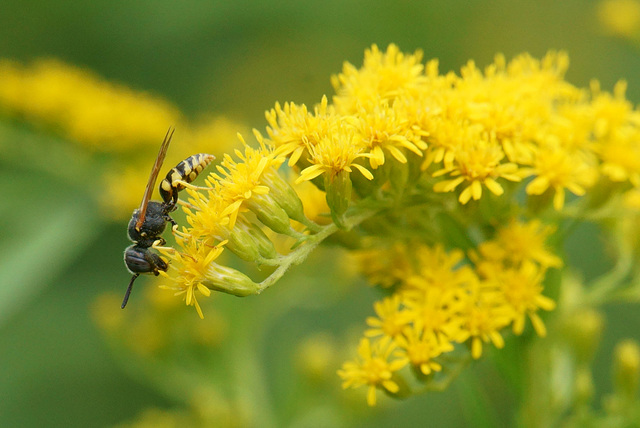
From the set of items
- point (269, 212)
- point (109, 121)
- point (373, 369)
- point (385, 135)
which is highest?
point (385, 135)

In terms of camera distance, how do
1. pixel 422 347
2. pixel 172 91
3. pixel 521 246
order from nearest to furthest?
pixel 422 347 < pixel 521 246 < pixel 172 91

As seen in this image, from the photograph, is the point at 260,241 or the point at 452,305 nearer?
the point at 260,241

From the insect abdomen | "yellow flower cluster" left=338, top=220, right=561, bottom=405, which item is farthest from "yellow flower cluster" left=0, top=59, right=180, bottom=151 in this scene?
"yellow flower cluster" left=338, top=220, right=561, bottom=405

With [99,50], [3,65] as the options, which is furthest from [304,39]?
[3,65]

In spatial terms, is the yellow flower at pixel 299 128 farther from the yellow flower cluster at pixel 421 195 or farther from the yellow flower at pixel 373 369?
the yellow flower at pixel 373 369

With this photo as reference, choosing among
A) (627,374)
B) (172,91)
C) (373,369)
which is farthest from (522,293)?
(172,91)

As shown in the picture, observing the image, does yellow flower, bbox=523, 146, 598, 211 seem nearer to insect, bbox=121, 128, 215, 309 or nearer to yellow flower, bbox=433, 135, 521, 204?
yellow flower, bbox=433, 135, 521, 204

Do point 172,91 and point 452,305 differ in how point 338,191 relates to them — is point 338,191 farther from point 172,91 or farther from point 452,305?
point 172,91

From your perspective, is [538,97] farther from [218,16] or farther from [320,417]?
[218,16]
